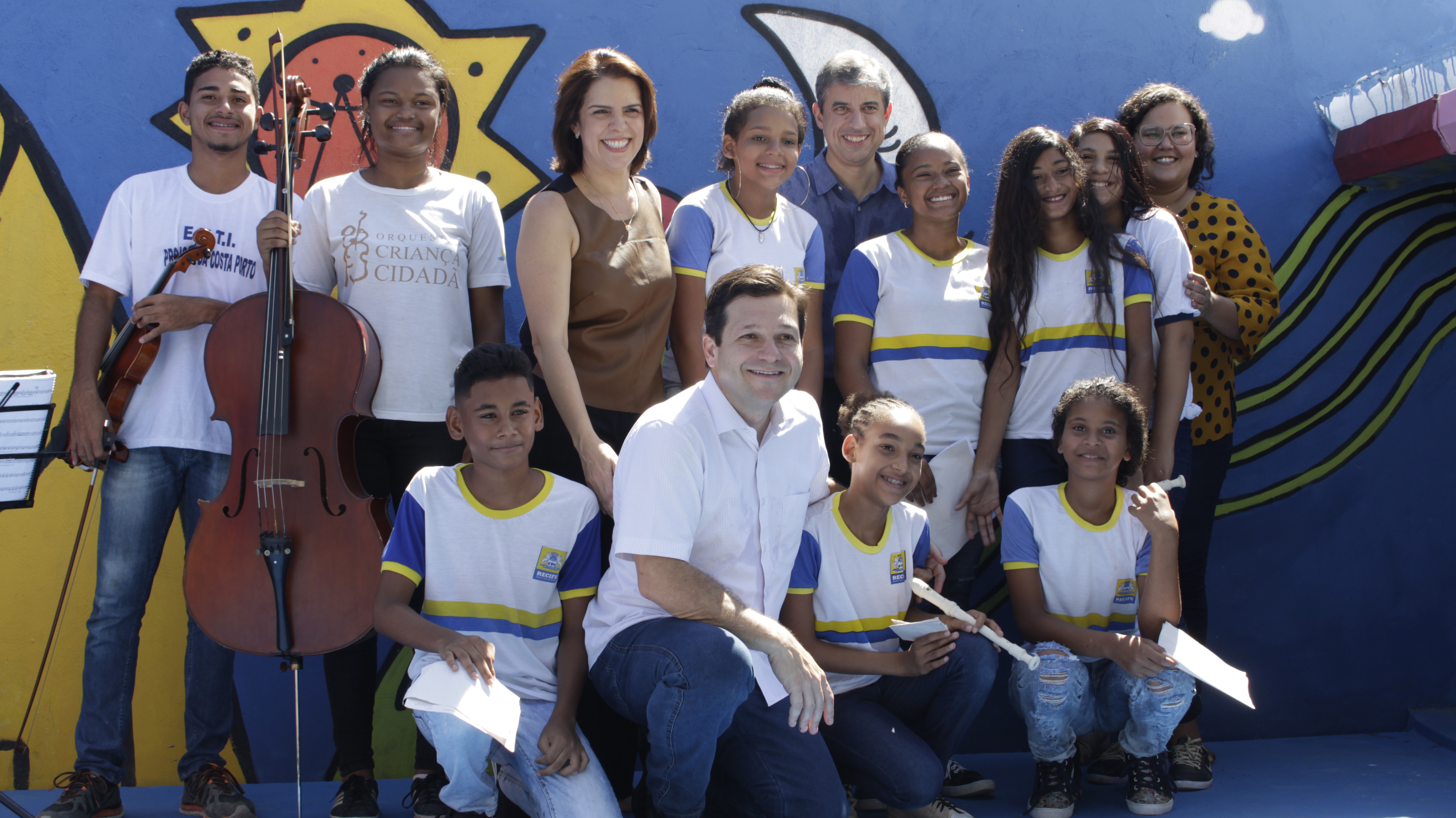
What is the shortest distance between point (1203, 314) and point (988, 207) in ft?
3.15

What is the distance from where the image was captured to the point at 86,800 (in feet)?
8.57

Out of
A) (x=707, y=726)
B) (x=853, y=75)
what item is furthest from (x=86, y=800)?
(x=853, y=75)

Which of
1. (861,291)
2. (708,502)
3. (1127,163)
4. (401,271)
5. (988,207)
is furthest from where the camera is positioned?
(988,207)

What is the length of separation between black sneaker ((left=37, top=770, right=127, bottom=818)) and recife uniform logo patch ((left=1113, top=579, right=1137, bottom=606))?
2.72 metres

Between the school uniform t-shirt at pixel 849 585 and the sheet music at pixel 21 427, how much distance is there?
1.77m

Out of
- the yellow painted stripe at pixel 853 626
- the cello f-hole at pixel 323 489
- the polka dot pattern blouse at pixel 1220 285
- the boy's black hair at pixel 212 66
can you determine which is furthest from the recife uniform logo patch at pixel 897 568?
the boy's black hair at pixel 212 66

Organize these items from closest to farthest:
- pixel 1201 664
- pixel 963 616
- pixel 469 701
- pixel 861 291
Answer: pixel 469 701 → pixel 1201 664 → pixel 963 616 → pixel 861 291

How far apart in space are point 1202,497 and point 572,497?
1.98m

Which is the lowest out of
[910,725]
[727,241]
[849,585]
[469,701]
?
[910,725]

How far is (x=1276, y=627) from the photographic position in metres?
3.81

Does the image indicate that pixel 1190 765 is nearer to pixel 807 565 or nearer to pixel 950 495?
pixel 950 495

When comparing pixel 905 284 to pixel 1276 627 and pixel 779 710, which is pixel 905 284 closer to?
pixel 779 710

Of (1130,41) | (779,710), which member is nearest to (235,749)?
→ (779,710)

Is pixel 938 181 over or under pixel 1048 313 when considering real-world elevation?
over
